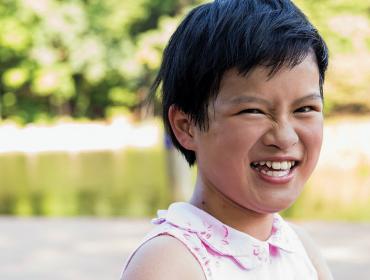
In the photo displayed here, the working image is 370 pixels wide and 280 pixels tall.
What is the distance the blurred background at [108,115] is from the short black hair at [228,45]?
151 inches

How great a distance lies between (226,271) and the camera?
42.1 inches

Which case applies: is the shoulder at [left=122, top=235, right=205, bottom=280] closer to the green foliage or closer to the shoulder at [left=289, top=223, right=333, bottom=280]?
the shoulder at [left=289, top=223, right=333, bottom=280]

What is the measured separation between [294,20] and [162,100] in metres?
0.27

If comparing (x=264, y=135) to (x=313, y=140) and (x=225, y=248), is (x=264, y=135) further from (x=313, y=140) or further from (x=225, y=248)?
(x=225, y=248)

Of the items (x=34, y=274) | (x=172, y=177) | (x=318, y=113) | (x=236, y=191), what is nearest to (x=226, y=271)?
(x=236, y=191)

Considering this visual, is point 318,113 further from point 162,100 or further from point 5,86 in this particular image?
point 5,86

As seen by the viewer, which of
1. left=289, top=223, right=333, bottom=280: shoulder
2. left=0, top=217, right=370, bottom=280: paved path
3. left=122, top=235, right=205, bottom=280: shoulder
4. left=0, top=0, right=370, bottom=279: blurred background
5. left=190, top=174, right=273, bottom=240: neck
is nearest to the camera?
left=122, top=235, right=205, bottom=280: shoulder

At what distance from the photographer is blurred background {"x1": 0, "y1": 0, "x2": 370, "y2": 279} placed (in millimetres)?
8828

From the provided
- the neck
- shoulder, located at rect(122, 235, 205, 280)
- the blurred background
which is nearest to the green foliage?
the blurred background

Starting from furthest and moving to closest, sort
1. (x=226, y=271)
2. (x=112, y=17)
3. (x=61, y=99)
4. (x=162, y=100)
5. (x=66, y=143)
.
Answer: (x=61, y=99) → (x=112, y=17) → (x=66, y=143) → (x=162, y=100) → (x=226, y=271)

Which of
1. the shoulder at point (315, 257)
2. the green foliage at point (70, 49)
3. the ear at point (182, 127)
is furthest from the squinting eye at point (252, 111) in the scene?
the green foliage at point (70, 49)

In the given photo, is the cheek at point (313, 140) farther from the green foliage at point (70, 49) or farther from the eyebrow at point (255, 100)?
the green foliage at point (70, 49)

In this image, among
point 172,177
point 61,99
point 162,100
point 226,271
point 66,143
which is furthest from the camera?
point 61,99

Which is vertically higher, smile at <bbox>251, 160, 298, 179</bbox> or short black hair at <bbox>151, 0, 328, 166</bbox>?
short black hair at <bbox>151, 0, 328, 166</bbox>
